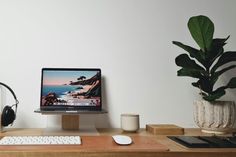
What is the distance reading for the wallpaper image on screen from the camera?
1518 mm

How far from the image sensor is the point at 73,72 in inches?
61.9

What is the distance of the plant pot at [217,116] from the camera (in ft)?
4.79

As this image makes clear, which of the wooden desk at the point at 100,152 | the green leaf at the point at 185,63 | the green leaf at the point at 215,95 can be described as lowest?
the wooden desk at the point at 100,152

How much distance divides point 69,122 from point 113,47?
49 cm

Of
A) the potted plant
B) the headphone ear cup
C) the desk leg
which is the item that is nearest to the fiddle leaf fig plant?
the potted plant

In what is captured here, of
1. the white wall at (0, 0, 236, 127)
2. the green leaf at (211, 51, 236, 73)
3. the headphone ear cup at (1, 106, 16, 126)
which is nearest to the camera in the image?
the headphone ear cup at (1, 106, 16, 126)

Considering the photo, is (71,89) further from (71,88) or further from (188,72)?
(188,72)

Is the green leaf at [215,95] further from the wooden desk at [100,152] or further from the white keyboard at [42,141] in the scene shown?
the white keyboard at [42,141]

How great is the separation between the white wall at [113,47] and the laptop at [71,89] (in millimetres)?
84

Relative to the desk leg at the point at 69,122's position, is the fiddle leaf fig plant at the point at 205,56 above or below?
above

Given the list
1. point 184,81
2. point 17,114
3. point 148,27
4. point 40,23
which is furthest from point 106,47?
point 17,114

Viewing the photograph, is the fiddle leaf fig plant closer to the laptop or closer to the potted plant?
the potted plant

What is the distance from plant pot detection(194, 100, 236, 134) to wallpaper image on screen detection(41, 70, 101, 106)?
533 millimetres

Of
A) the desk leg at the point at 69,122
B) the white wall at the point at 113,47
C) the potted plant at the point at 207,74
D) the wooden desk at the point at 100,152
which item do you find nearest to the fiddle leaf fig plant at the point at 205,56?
the potted plant at the point at 207,74
